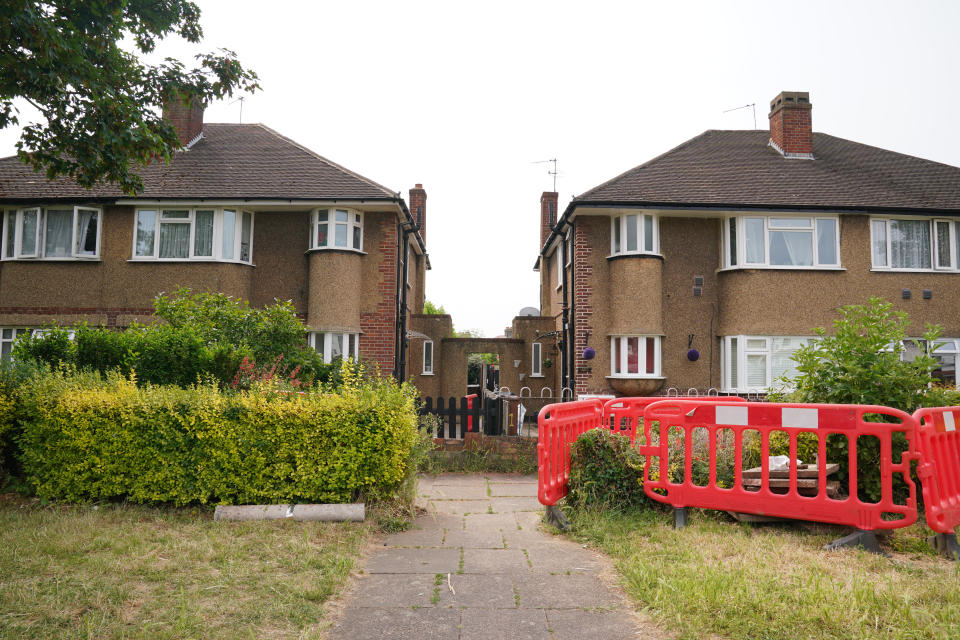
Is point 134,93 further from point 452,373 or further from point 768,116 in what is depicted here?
point 768,116

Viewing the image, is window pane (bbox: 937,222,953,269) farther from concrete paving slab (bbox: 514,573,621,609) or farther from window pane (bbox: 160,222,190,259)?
window pane (bbox: 160,222,190,259)

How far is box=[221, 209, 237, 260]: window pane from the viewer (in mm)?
15336

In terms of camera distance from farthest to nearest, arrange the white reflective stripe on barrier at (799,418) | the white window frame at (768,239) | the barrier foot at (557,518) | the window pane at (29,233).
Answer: the window pane at (29,233) → the white window frame at (768,239) → the barrier foot at (557,518) → the white reflective stripe on barrier at (799,418)

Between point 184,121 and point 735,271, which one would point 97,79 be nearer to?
point 184,121

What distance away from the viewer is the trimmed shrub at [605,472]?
6.28 metres

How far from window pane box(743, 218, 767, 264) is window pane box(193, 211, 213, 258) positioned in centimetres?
1288

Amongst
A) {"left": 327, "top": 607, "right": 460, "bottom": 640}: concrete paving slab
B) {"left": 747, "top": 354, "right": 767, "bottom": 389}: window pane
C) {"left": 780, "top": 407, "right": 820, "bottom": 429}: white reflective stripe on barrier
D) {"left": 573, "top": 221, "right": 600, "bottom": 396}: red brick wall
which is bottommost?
{"left": 327, "top": 607, "right": 460, "bottom": 640}: concrete paving slab

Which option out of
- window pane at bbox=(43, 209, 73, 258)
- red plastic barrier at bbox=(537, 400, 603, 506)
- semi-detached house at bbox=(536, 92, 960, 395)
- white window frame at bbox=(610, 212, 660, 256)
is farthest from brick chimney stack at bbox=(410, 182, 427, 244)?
red plastic barrier at bbox=(537, 400, 603, 506)

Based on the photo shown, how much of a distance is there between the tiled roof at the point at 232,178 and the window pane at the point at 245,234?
2.16 ft

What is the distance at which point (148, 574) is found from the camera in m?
4.40

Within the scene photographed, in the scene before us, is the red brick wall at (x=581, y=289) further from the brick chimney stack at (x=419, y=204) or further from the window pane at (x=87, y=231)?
the window pane at (x=87, y=231)

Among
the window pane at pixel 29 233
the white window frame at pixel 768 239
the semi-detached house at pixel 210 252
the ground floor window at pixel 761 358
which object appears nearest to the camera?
the ground floor window at pixel 761 358

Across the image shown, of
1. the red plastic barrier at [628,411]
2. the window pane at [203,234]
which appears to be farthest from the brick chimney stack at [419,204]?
the red plastic barrier at [628,411]

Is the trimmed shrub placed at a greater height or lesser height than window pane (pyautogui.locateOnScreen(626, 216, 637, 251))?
lesser
